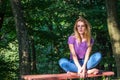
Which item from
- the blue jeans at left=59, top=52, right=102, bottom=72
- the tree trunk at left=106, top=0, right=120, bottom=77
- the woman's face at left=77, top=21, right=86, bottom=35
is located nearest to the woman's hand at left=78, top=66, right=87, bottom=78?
the blue jeans at left=59, top=52, right=102, bottom=72

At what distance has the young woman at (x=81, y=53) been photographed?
6.56m

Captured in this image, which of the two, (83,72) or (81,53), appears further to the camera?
(81,53)

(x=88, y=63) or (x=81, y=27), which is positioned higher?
(x=81, y=27)

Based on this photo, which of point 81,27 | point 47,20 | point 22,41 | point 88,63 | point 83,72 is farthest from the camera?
point 47,20

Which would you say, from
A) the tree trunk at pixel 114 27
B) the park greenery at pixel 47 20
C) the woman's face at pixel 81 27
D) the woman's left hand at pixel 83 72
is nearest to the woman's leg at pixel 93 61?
the woman's left hand at pixel 83 72

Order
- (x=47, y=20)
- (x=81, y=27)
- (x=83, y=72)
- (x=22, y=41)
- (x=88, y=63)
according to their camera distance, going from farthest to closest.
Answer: (x=47, y=20)
(x=22, y=41)
(x=81, y=27)
(x=88, y=63)
(x=83, y=72)

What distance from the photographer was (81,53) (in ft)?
22.0

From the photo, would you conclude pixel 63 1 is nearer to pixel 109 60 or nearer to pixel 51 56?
pixel 109 60

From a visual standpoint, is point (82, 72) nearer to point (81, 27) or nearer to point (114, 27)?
point (81, 27)

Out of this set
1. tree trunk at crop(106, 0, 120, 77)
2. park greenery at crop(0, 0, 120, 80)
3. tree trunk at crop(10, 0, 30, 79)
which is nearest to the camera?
tree trunk at crop(106, 0, 120, 77)

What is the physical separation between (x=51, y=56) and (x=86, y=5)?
20.6ft

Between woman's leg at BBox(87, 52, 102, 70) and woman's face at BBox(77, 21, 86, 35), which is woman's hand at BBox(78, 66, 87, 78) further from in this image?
woman's face at BBox(77, 21, 86, 35)

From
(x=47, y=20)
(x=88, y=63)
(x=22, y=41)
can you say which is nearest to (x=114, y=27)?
(x=22, y=41)

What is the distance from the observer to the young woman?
656cm
